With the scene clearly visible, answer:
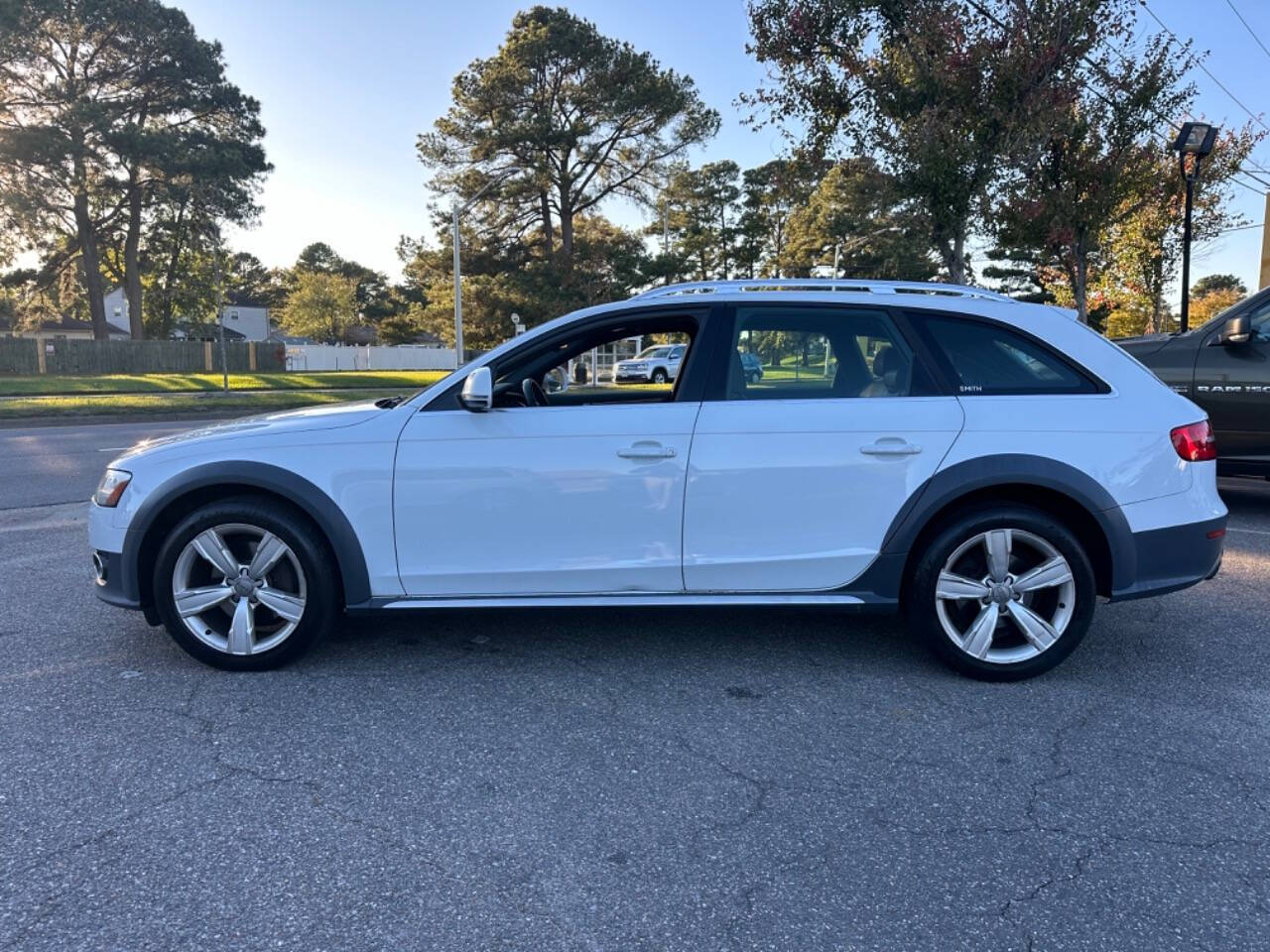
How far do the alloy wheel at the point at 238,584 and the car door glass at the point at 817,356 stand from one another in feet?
6.82

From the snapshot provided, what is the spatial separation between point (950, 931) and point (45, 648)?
4077 mm

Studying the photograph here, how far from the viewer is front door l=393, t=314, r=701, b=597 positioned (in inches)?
143

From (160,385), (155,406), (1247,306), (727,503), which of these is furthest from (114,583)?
(160,385)

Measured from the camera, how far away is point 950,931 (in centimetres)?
216

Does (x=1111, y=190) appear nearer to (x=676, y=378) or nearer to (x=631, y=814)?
(x=676, y=378)

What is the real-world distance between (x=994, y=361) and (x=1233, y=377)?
4.29 m

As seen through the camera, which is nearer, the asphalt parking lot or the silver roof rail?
the asphalt parking lot

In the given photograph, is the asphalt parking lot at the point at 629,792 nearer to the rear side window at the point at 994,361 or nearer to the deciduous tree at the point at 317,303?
the rear side window at the point at 994,361

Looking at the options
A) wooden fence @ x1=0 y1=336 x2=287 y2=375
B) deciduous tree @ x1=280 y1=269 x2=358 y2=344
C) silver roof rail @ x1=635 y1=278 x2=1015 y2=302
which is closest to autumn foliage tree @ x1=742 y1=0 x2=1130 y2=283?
silver roof rail @ x1=635 y1=278 x2=1015 y2=302

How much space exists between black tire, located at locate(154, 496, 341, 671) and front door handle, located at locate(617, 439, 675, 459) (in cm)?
136

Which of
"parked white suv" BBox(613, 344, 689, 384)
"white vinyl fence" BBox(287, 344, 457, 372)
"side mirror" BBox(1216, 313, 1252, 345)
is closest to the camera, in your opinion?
"parked white suv" BBox(613, 344, 689, 384)

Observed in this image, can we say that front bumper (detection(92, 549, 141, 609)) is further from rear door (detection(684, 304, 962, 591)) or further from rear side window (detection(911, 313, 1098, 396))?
rear side window (detection(911, 313, 1098, 396))

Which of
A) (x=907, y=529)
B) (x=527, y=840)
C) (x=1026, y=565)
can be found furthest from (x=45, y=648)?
(x=1026, y=565)

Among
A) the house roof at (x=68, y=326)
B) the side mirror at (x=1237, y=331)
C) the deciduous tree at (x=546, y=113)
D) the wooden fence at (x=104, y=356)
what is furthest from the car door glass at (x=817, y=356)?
the house roof at (x=68, y=326)
